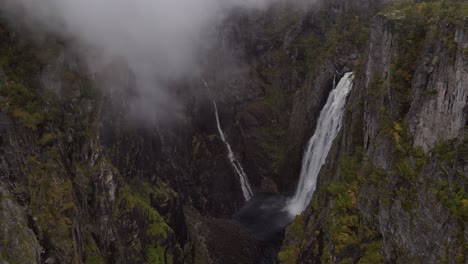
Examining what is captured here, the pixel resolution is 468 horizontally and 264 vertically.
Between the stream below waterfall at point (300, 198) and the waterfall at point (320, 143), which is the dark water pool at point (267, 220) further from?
the waterfall at point (320, 143)

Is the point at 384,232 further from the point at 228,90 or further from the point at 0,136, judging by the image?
the point at 228,90

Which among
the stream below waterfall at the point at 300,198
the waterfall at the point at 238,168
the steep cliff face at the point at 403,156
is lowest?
the steep cliff face at the point at 403,156

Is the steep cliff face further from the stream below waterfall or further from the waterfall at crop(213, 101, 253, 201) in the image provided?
the waterfall at crop(213, 101, 253, 201)

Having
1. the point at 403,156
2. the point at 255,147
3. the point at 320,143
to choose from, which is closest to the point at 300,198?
the point at 320,143

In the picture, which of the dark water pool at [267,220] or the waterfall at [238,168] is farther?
the waterfall at [238,168]

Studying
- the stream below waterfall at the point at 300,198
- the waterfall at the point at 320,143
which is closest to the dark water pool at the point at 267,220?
the stream below waterfall at the point at 300,198

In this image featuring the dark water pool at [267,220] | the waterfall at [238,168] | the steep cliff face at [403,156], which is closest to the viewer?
the steep cliff face at [403,156]
